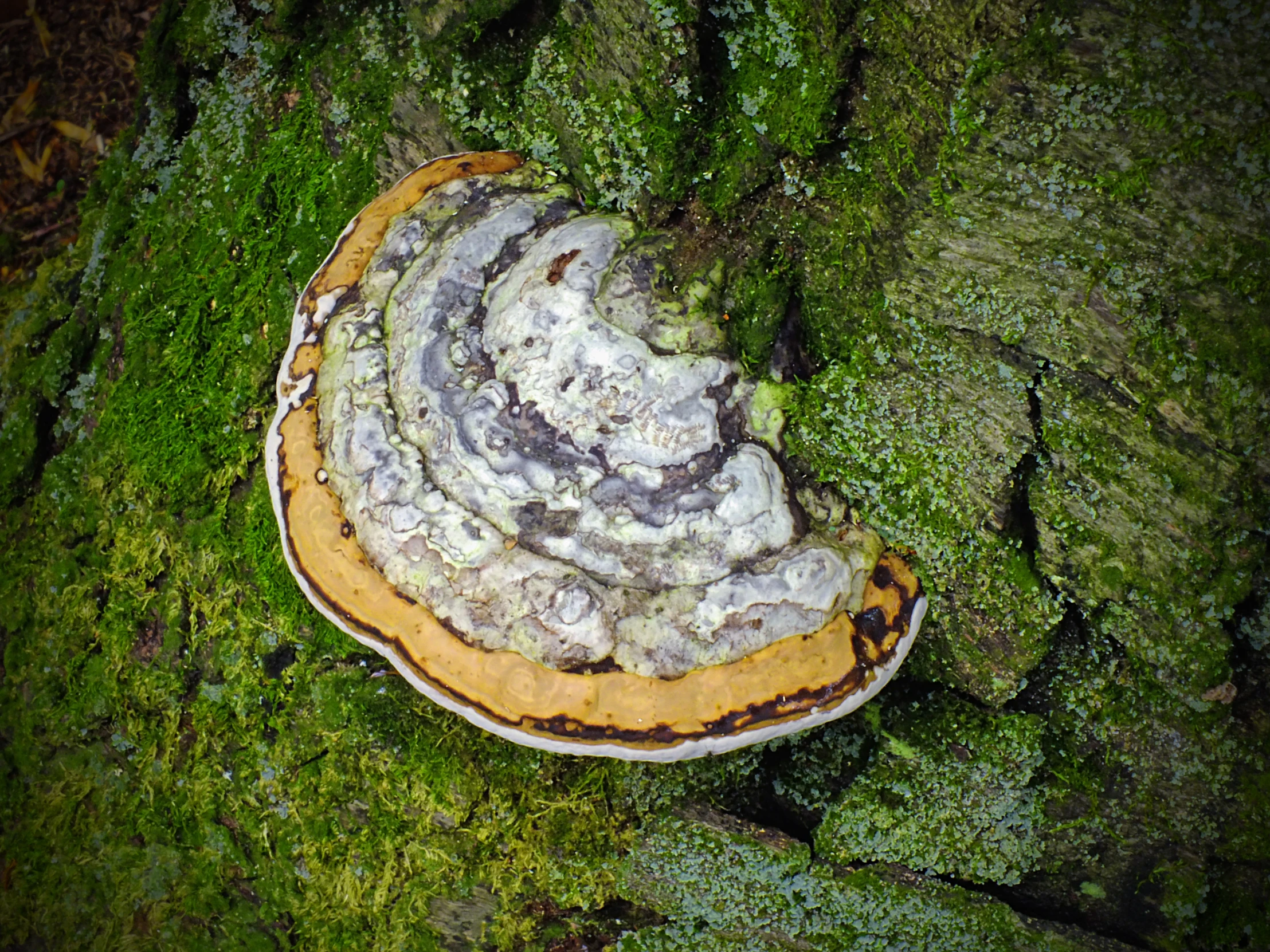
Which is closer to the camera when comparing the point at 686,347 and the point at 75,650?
the point at 686,347

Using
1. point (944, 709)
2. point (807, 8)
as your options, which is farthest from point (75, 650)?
point (807, 8)

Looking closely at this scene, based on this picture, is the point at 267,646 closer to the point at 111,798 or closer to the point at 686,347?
the point at 111,798

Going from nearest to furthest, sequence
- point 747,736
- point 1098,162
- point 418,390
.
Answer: point 1098,162
point 747,736
point 418,390

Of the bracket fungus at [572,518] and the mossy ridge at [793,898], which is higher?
the bracket fungus at [572,518]

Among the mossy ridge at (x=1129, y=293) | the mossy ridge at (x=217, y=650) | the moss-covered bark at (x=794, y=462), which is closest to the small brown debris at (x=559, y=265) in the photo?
the moss-covered bark at (x=794, y=462)

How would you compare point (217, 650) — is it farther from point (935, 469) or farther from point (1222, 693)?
point (1222, 693)

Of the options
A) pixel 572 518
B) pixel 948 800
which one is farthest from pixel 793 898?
pixel 572 518

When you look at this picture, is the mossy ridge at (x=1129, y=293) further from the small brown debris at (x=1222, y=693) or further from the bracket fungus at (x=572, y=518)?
the bracket fungus at (x=572, y=518)

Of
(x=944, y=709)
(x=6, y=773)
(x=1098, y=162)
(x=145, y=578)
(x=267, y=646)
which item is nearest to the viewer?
(x=1098, y=162)
